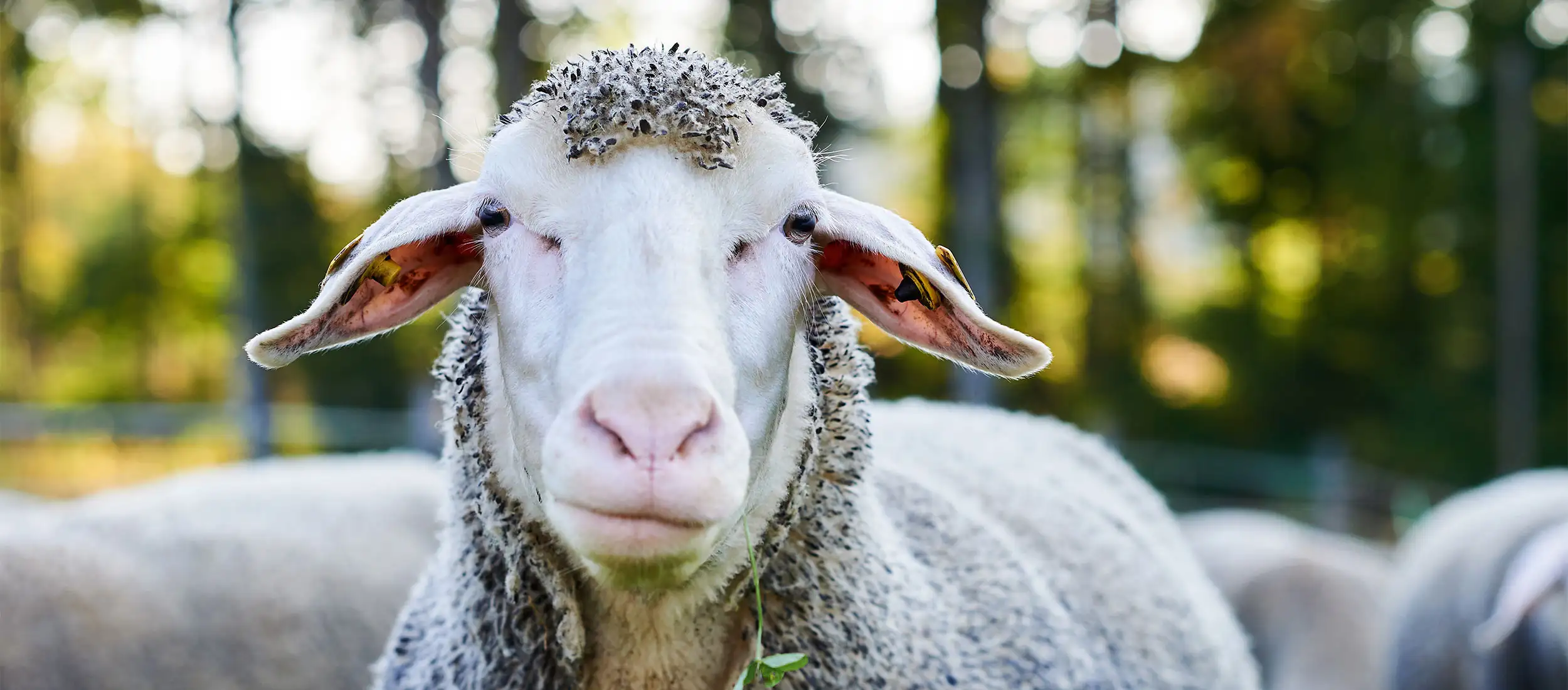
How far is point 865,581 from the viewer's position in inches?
93.0

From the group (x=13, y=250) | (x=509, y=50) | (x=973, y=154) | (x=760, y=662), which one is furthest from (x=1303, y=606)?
(x=13, y=250)

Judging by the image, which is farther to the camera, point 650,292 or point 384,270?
point 384,270

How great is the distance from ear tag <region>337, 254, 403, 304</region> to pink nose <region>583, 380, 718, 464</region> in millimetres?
753

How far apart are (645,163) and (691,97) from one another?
0.48 ft

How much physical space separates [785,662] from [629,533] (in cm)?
55

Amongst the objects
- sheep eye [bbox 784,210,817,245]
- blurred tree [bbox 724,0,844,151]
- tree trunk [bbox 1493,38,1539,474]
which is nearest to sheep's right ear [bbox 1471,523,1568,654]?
sheep eye [bbox 784,210,817,245]

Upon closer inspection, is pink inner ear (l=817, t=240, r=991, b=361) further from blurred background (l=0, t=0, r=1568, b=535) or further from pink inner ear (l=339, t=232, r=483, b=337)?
blurred background (l=0, t=0, r=1568, b=535)

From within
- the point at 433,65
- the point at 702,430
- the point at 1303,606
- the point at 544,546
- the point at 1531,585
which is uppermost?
the point at 433,65

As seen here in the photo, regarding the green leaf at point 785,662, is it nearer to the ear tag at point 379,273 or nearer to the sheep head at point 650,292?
the sheep head at point 650,292

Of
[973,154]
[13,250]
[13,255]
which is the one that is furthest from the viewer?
[13,255]

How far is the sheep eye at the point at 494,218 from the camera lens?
2.04m

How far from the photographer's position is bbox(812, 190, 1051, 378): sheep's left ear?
207 cm

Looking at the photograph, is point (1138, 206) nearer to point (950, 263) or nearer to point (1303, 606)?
point (1303, 606)

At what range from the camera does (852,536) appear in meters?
2.37
